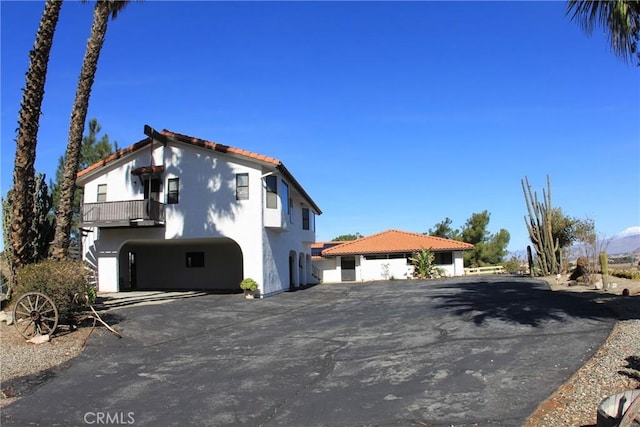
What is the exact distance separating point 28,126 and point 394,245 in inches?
1237

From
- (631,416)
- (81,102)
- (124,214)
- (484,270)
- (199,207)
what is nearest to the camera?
(631,416)

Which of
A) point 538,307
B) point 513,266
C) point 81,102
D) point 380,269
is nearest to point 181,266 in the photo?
point 81,102

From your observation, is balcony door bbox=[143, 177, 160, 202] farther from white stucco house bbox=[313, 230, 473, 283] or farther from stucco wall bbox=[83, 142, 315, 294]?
white stucco house bbox=[313, 230, 473, 283]

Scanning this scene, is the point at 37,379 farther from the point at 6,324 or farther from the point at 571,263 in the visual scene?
the point at 571,263

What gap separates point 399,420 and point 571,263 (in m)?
31.2

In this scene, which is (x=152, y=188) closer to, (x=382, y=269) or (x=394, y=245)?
(x=382, y=269)

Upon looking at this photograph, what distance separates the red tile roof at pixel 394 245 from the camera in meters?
40.2

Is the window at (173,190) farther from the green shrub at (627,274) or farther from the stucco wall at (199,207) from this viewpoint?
the green shrub at (627,274)

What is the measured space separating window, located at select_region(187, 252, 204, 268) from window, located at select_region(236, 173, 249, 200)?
7.67 m

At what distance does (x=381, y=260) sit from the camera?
133ft

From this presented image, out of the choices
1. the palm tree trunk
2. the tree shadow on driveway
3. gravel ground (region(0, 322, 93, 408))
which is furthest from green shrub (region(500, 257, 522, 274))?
gravel ground (region(0, 322, 93, 408))

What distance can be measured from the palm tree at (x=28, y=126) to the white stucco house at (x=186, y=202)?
7807 mm

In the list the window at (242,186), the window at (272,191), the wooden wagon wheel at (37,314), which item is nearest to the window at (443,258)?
the window at (272,191)

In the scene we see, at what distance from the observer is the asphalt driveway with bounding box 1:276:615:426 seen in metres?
6.54
